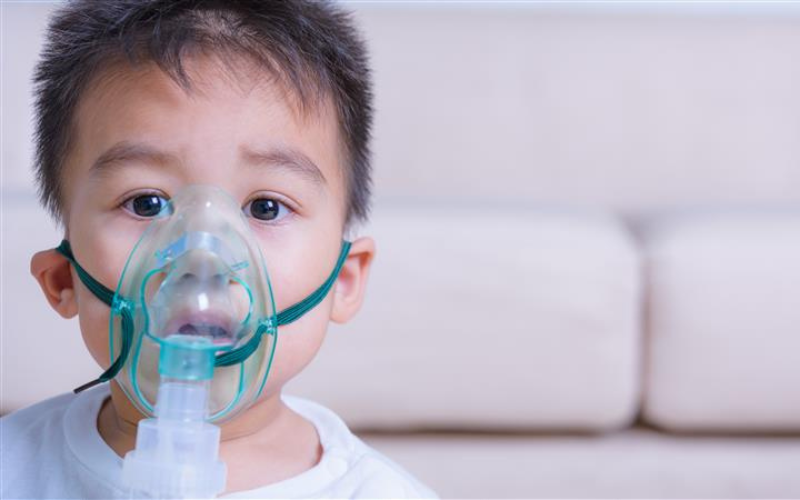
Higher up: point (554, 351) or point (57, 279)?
point (57, 279)

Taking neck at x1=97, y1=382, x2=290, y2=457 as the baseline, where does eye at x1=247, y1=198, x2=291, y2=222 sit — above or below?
above

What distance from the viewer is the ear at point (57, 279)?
4.01 ft

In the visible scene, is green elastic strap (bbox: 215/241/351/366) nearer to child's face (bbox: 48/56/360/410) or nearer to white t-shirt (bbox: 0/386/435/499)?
child's face (bbox: 48/56/360/410)

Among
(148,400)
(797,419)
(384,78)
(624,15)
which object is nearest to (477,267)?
(797,419)

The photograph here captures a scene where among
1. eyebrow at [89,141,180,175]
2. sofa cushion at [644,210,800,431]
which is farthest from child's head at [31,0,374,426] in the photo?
sofa cushion at [644,210,800,431]

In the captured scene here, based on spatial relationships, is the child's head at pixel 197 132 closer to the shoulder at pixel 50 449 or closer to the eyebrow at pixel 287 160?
the eyebrow at pixel 287 160

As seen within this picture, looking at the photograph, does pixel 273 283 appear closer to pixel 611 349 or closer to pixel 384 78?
pixel 611 349

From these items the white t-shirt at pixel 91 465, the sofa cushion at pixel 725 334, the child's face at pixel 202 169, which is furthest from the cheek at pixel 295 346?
the sofa cushion at pixel 725 334

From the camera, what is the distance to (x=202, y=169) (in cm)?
107

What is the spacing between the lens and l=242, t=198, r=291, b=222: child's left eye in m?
1.11

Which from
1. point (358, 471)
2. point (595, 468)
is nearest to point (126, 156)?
point (358, 471)

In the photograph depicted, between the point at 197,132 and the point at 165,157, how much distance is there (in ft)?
0.13

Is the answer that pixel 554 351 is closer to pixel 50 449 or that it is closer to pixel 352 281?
pixel 352 281

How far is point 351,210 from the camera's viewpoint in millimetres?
1304
